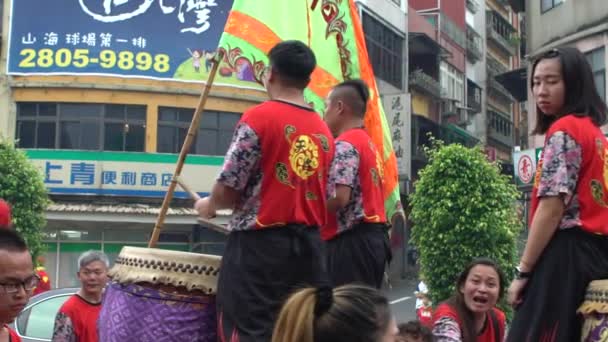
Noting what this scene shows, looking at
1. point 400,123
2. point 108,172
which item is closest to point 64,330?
point 108,172

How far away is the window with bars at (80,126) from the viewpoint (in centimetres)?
2683

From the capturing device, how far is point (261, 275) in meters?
4.11

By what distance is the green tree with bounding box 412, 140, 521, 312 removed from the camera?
21.7 meters

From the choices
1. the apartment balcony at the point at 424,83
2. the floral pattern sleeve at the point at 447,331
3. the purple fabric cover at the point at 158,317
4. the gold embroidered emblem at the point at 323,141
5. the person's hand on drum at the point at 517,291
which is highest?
the apartment balcony at the point at 424,83

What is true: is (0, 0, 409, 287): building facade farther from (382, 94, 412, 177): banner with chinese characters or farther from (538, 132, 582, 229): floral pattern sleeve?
(538, 132, 582, 229): floral pattern sleeve

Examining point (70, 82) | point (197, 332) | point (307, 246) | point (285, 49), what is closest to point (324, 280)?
point (307, 246)

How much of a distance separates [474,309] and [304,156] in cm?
158

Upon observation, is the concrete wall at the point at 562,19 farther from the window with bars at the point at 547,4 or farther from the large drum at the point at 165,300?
the large drum at the point at 165,300

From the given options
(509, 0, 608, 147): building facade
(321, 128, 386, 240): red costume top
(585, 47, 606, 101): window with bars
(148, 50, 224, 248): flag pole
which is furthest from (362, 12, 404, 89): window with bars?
(148, 50, 224, 248): flag pole

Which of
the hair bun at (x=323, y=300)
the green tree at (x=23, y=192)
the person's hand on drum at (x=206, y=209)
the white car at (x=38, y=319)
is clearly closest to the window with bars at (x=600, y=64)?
the green tree at (x=23, y=192)

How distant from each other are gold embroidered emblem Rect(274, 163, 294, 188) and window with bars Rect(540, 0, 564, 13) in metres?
20.9

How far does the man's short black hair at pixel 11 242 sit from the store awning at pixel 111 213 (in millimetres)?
23075

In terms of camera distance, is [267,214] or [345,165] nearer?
[267,214]

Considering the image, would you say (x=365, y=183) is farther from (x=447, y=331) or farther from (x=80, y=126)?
(x=80, y=126)
